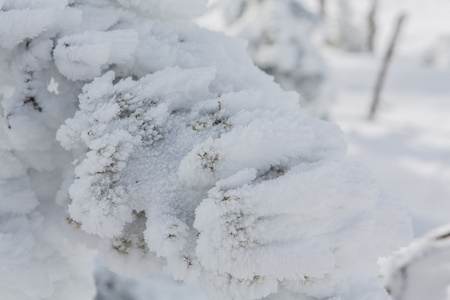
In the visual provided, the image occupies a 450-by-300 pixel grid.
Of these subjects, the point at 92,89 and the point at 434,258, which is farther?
the point at 434,258

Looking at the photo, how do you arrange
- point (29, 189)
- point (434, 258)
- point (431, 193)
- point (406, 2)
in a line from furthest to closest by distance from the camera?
point (406, 2), point (431, 193), point (434, 258), point (29, 189)

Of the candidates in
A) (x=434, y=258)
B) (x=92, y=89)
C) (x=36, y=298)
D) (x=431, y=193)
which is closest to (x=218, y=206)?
(x=92, y=89)

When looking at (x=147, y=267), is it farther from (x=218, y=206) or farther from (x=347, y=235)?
(x=347, y=235)

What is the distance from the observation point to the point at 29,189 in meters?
0.85

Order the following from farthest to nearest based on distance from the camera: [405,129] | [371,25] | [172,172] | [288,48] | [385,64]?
[371,25]
[385,64]
[405,129]
[288,48]
[172,172]

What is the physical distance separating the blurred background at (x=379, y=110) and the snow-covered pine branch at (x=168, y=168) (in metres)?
0.15

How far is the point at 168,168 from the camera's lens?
0.71 metres

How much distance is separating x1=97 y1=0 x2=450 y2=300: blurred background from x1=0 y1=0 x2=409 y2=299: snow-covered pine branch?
0.15 m

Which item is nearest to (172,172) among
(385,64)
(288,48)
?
(288,48)

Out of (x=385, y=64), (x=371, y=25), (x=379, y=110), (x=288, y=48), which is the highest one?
(x=288, y=48)

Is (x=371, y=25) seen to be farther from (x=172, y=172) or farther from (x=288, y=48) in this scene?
(x=172, y=172)

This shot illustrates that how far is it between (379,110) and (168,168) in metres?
8.98

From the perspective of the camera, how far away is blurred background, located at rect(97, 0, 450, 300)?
5.28 feet

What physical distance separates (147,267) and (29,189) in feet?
1.14
